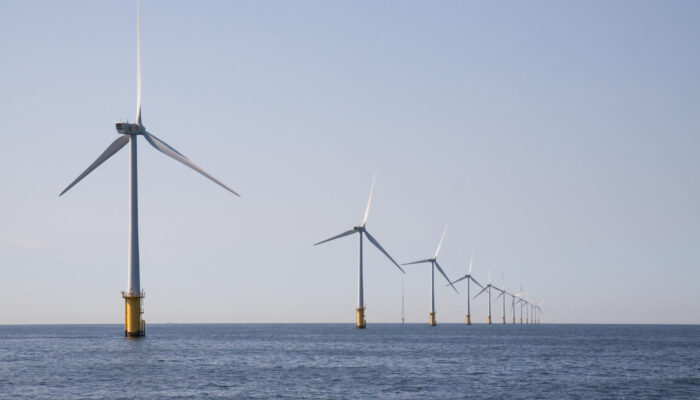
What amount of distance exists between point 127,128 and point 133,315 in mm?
29501

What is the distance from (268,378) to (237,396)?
1514cm

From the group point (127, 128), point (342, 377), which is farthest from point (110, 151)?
point (342, 377)

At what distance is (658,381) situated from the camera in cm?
7981

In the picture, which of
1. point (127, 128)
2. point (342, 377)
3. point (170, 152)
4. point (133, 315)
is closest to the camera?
point (342, 377)

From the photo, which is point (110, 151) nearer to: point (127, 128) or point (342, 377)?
point (127, 128)

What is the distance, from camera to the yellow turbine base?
126m

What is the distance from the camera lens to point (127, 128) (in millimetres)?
131375

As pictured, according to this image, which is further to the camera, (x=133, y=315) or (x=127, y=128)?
(x=127, y=128)

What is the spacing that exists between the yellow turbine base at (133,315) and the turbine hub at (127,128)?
25832 millimetres

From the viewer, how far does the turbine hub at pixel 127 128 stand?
431 feet

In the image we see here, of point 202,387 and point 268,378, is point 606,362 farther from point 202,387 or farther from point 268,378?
point 202,387

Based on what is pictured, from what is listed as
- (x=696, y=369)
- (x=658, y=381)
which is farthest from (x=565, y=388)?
(x=696, y=369)

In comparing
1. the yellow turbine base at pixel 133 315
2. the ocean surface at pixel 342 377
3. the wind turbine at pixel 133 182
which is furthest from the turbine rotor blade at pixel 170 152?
the ocean surface at pixel 342 377

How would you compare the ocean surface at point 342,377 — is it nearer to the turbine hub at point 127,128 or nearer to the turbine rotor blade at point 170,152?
the turbine rotor blade at point 170,152
